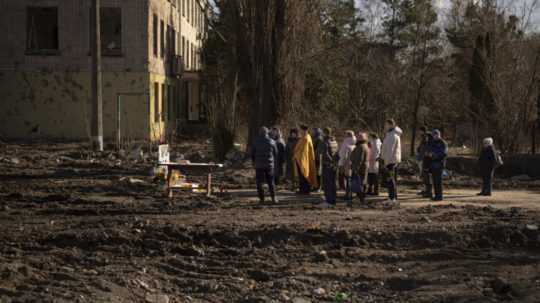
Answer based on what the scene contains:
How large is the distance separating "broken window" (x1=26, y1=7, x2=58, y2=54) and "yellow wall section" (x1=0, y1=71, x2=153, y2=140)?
1233 mm

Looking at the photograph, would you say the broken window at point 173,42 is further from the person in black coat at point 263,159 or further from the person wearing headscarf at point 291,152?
the person in black coat at point 263,159

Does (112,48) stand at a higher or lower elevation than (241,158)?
higher

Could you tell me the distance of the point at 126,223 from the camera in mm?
13664

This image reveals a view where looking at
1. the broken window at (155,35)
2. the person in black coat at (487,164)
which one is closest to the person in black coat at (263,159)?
the person in black coat at (487,164)

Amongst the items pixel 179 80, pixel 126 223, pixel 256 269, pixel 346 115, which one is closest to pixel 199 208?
pixel 126 223

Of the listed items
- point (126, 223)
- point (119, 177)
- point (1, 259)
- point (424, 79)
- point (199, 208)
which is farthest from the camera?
point (424, 79)

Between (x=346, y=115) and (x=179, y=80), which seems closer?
(x=346, y=115)

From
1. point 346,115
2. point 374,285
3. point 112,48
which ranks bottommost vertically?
point 374,285

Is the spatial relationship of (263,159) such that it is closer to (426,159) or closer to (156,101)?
(426,159)

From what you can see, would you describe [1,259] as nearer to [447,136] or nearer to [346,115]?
[346,115]

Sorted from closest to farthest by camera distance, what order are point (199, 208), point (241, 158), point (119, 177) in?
point (199, 208) < point (119, 177) < point (241, 158)

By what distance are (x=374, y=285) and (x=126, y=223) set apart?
5131mm

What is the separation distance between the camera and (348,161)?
16125mm

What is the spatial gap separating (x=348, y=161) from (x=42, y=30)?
21.3 m
